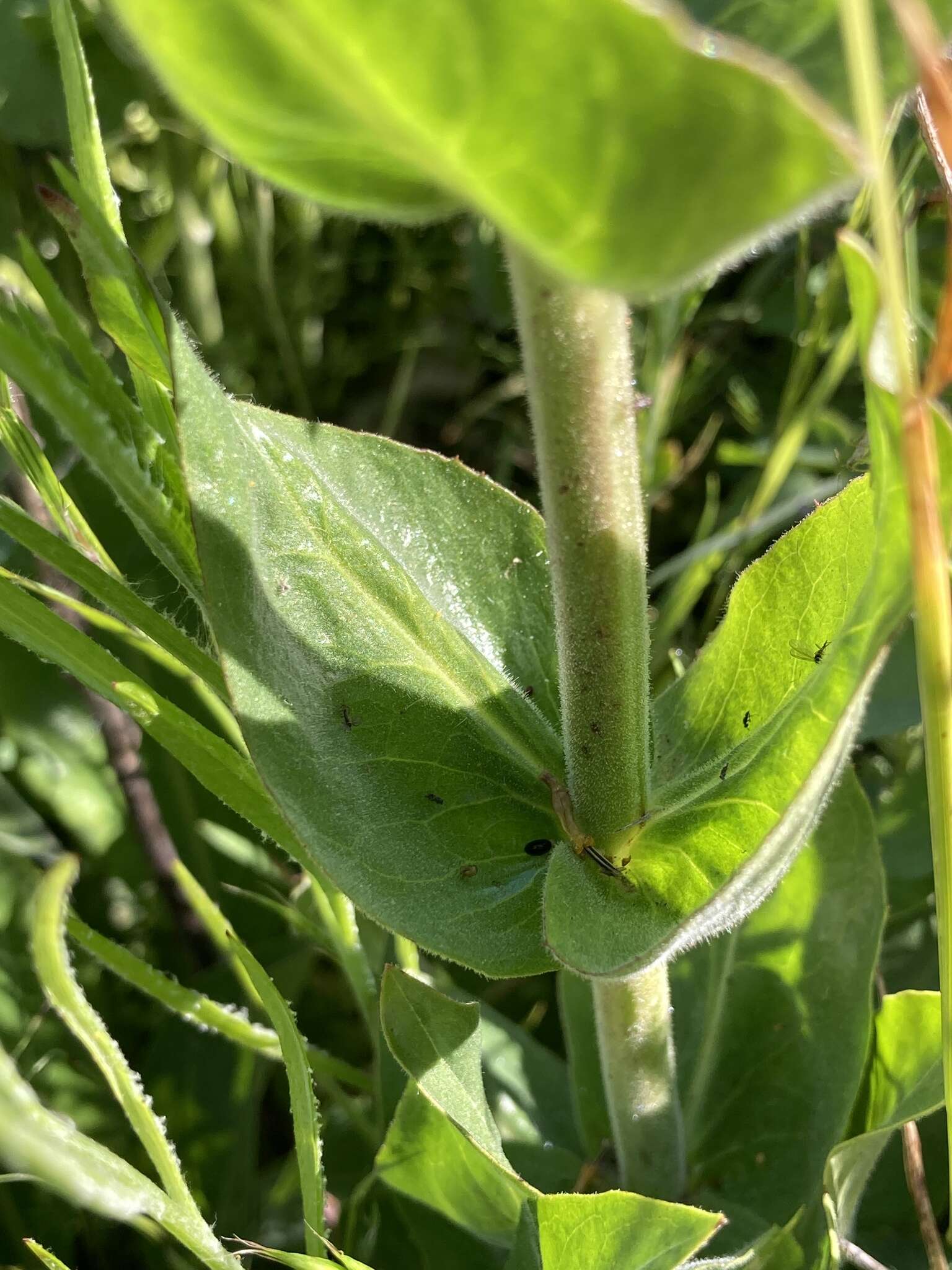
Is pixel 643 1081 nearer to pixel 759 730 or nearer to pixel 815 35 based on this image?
pixel 759 730

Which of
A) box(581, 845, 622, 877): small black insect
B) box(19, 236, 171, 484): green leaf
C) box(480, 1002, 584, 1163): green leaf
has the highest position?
box(19, 236, 171, 484): green leaf

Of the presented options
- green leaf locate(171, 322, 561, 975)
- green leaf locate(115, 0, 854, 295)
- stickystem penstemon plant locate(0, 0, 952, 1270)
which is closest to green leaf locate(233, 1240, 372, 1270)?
stickystem penstemon plant locate(0, 0, 952, 1270)

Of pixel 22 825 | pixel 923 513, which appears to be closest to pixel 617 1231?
pixel 923 513

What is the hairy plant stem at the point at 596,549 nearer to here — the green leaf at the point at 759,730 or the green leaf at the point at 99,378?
the green leaf at the point at 759,730

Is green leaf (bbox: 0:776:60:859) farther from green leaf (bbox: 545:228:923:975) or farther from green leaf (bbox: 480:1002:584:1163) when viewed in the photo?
green leaf (bbox: 545:228:923:975)

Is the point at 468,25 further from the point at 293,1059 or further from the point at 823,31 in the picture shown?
the point at 293,1059

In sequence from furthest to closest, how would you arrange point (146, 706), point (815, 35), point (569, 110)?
point (146, 706), point (815, 35), point (569, 110)
